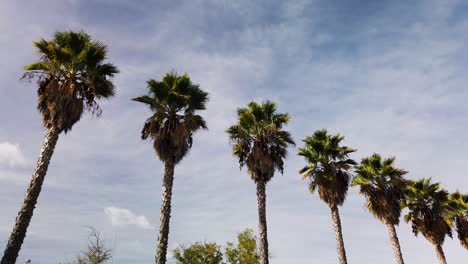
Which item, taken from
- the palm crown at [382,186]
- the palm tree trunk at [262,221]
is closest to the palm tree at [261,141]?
the palm tree trunk at [262,221]

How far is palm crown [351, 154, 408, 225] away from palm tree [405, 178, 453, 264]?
3.96 m

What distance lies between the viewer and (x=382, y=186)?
1104 inches

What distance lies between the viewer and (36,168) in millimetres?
14727

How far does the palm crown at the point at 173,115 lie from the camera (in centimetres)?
1905

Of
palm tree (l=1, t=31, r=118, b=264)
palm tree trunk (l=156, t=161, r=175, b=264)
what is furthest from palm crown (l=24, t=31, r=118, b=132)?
palm tree trunk (l=156, t=161, r=175, b=264)

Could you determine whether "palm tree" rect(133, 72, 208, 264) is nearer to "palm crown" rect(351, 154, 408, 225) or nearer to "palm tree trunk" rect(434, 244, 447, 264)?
"palm crown" rect(351, 154, 408, 225)

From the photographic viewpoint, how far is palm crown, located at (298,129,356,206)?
25.2 metres

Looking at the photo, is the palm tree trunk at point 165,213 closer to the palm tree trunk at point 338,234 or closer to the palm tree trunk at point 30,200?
the palm tree trunk at point 30,200

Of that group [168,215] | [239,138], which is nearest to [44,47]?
[168,215]

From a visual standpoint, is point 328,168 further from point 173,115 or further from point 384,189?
point 173,115

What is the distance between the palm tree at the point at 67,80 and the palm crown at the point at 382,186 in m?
21.1

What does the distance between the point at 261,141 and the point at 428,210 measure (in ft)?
61.7

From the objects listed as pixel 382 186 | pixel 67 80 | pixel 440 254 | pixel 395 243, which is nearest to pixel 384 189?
pixel 382 186

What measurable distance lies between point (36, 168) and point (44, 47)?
21.0 ft
